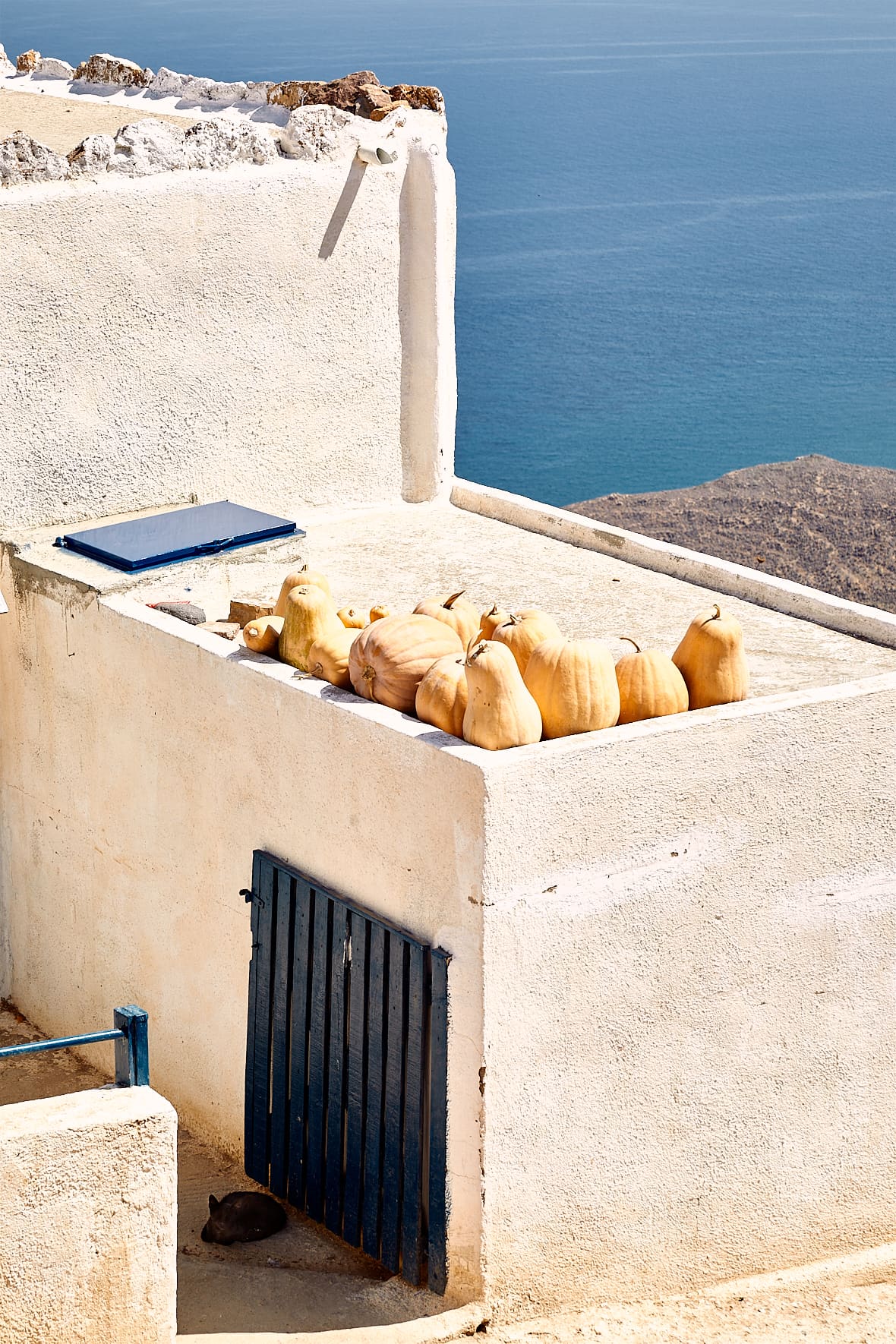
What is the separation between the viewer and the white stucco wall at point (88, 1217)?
19.1 feet

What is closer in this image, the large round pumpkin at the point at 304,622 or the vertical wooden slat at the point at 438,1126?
the vertical wooden slat at the point at 438,1126

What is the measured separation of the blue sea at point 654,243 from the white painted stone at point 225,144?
36080mm

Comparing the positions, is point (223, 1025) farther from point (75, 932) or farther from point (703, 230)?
point (703, 230)

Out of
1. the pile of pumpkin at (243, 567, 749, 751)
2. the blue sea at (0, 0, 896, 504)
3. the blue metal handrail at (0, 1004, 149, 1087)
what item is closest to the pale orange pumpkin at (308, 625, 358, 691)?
the pile of pumpkin at (243, 567, 749, 751)

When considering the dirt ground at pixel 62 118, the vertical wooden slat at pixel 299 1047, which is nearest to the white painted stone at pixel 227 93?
the dirt ground at pixel 62 118

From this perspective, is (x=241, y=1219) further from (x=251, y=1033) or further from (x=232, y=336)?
(x=232, y=336)

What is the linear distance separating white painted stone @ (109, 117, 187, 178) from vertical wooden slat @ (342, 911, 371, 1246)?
4419mm

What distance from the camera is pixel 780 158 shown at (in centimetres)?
7650

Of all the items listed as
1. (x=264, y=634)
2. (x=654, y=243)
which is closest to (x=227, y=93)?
(x=264, y=634)

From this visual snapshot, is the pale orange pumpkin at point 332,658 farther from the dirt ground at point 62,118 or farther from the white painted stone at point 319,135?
the dirt ground at point 62,118

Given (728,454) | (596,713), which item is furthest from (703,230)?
(596,713)

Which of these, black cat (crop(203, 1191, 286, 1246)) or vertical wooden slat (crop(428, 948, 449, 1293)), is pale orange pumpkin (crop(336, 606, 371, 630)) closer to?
vertical wooden slat (crop(428, 948, 449, 1293))

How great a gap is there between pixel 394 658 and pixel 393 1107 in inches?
70.9

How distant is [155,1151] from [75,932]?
11.7ft
